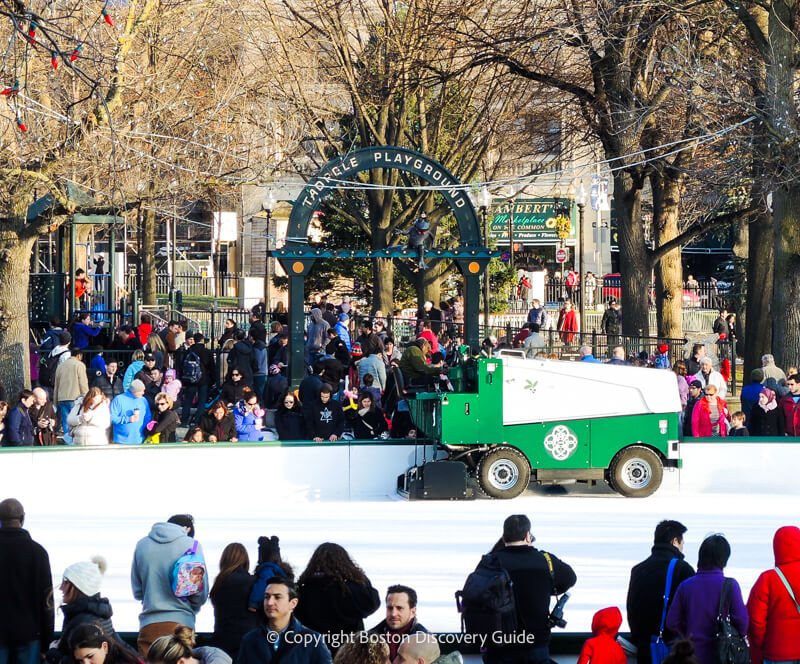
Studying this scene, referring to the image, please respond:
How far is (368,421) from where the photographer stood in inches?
656

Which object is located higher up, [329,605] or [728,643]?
[329,605]

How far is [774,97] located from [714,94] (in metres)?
0.97

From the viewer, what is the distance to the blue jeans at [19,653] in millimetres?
7109

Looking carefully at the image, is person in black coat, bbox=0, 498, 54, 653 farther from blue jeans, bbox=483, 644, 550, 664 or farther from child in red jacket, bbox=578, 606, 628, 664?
child in red jacket, bbox=578, 606, 628, 664

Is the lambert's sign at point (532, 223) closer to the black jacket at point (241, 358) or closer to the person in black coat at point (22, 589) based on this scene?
the black jacket at point (241, 358)

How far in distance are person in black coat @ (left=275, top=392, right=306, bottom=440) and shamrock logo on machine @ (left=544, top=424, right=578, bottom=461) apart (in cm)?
316

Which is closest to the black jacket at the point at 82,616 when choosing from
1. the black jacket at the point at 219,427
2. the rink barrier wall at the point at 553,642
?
the rink barrier wall at the point at 553,642

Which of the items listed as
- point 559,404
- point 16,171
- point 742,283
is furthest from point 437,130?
point 559,404

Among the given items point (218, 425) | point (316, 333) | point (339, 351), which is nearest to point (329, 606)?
point (218, 425)

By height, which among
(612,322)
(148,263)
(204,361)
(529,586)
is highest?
(148,263)

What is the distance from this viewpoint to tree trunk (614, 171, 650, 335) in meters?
23.4

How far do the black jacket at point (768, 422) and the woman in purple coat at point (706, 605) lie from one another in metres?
10.2

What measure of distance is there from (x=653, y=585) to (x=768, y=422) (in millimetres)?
9966

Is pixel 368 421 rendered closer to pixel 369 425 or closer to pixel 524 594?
pixel 369 425
